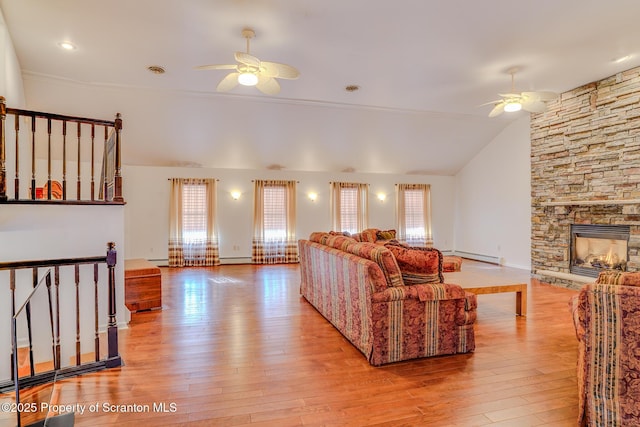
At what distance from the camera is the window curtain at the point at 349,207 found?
31.2ft

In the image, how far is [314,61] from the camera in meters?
4.64

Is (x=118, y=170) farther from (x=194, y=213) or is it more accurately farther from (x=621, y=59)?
(x=621, y=59)

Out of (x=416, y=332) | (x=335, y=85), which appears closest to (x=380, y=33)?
(x=335, y=85)

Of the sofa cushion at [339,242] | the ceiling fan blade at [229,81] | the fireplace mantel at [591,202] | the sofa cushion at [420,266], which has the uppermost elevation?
the ceiling fan blade at [229,81]

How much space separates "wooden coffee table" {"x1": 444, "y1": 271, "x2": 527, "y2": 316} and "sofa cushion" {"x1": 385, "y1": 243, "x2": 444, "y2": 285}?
0.95m

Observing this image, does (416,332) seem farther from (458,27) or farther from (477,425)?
(458,27)

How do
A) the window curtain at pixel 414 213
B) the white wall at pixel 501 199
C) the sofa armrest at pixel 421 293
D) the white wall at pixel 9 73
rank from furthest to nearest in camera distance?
the window curtain at pixel 414 213 < the white wall at pixel 501 199 < the white wall at pixel 9 73 < the sofa armrest at pixel 421 293

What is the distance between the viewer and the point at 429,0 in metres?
3.26

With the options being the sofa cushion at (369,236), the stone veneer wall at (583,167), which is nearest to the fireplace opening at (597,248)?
the stone veneer wall at (583,167)

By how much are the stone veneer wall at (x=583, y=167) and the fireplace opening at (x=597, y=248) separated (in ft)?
0.38

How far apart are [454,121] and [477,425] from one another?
675cm

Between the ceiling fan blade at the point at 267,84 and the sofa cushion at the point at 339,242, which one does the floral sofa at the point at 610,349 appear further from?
the ceiling fan blade at the point at 267,84

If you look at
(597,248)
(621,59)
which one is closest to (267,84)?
(621,59)

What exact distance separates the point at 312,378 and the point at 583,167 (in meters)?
5.91
